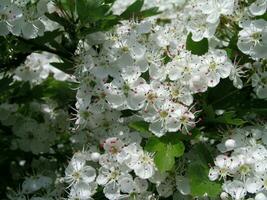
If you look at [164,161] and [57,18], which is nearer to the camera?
[164,161]

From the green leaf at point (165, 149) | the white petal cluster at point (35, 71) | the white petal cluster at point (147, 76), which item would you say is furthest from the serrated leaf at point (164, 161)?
the white petal cluster at point (35, 71)

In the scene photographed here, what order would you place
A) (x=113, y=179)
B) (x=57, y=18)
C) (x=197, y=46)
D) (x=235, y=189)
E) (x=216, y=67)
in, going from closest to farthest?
(x=235, y=189) < (x=113, y=179) < (x=216, y=67) < (x=197, y=46) < (x=57, y=18)

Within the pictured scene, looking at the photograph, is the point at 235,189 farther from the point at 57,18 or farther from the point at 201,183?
Answer: the point at 57,18

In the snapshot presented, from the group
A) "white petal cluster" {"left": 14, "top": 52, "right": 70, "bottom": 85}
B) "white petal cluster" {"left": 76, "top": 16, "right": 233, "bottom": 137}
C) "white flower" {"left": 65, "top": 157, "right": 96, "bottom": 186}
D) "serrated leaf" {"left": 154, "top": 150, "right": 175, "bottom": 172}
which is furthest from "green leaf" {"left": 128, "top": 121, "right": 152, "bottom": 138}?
"white petal cluster" {"left": 14, "top": 52, "right": 70, "bottom": 85}

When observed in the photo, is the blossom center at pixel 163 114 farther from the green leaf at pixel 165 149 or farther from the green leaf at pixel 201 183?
the green leaf at pixel 201 183

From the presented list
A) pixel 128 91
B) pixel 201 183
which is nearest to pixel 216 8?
pixel 128 91

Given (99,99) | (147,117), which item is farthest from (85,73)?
(147,117)

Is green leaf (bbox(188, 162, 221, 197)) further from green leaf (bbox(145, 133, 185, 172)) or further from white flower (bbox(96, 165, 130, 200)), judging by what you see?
white flower (bbox(96, 165, 130, 200))
